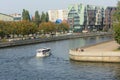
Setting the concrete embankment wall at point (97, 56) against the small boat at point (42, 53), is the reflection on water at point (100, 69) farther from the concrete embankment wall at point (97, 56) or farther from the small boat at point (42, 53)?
the small boat at point (42, 53)

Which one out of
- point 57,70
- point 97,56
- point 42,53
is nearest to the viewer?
point 57,70

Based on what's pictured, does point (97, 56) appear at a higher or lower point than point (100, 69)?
higher

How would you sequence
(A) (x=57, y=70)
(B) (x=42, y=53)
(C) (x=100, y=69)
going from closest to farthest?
(C) (x=100, y=69) → (A) (x=57, y=70) → (B) (x=42, y=53)

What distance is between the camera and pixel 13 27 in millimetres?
163500

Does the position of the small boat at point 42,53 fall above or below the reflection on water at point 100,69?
above

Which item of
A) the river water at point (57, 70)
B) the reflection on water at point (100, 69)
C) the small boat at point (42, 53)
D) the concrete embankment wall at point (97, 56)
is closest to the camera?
the reflection on water at point (100, 69)

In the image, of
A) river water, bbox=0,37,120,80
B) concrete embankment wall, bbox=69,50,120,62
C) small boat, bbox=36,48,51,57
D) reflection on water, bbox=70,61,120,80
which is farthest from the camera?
small boat, bbox=36,48,51,57

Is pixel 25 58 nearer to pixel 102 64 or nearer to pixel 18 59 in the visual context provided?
pixel 18 59

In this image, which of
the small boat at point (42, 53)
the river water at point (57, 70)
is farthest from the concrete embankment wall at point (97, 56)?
the small boat at point (42, 53)

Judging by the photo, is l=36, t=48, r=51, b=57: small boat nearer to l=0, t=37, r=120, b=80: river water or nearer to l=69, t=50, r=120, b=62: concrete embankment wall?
l=0, t=37, r=120, b=80: river water

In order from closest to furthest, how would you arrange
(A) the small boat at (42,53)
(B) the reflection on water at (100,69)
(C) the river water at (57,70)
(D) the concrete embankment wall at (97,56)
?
(B) the reflection on water at (100,69) → (C) the river water at (57,70) → (D) the concrete embankment wall at (97,56) → (A) the small boat at (42,53)

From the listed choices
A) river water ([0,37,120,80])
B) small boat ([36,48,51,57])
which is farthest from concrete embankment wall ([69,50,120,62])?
small boat ([36,48,51,57])

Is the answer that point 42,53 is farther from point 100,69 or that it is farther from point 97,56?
point 100,69

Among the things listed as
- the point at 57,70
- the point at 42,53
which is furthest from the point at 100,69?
the point at 42,53
